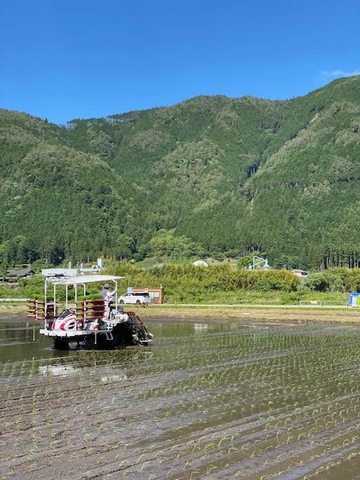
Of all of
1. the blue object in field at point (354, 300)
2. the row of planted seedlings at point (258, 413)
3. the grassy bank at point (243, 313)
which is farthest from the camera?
the blue object in field at point (354, 300)

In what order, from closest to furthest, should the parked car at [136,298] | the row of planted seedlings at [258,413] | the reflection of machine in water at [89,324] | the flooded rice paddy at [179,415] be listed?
the flooded rice paddy at [179,415] < the row of planted seedlings at [258,413] < the reflection of machine in water at [89,324] < the parked car at [136,298]

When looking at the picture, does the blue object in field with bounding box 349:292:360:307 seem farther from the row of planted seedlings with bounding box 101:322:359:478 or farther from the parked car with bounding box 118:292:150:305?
the row of planted seedlings with bounding box 101:322:359:478

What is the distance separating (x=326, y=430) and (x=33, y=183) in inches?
6855

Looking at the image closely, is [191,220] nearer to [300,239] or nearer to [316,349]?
[300,239]

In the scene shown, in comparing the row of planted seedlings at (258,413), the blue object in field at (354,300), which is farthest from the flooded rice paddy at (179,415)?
the blue object in field at (354,300)

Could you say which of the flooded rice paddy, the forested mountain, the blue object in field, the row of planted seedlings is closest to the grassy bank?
the blue object in field

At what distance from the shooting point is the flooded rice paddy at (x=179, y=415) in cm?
788

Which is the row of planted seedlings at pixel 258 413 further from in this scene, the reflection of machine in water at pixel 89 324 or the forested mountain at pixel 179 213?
the forested mountain at pixel 179 213

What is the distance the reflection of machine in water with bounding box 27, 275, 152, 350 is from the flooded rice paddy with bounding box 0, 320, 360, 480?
0.73 metres

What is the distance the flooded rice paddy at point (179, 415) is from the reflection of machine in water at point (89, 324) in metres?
0.73

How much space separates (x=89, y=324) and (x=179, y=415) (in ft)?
34.2

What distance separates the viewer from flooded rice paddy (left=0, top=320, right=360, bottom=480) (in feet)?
25.8

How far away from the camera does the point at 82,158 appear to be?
194875 mm

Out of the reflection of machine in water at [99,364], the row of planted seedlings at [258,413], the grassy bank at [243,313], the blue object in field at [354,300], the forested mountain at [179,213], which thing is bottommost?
the grassy bank at [243,313]
